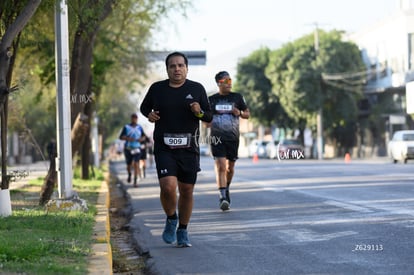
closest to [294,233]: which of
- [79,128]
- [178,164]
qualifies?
[178,164]

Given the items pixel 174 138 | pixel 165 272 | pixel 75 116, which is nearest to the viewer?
pixel 165 272

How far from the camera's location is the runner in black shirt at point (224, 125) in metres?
13.1

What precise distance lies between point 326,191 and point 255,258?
8.12m

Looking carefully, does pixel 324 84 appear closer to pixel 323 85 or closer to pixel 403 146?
pixel 323 85

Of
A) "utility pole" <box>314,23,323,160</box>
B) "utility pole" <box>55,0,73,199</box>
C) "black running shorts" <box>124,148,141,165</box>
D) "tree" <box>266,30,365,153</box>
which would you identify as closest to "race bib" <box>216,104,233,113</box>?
"utility pole" <box>55,0,73,199</box>

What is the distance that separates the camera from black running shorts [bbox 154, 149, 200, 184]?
8.98 m

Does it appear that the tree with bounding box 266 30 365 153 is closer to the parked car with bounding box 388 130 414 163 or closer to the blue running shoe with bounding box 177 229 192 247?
the parked car with bounding box 388 130 414 163

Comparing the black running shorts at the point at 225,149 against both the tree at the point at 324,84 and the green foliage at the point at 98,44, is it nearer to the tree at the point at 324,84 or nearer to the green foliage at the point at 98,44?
the green foliage at the point at 98,44

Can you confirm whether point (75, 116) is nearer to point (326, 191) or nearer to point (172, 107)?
point (326, 191)

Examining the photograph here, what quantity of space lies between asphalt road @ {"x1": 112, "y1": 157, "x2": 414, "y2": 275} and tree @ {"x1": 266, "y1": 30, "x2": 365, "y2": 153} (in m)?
44.0

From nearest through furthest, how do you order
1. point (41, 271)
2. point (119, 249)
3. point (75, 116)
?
point (41, 271), point (119, 249), point (75, 116)

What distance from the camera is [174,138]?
29.5 ft

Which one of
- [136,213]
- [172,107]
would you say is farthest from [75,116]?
[172,107]

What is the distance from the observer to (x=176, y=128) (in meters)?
9.02
